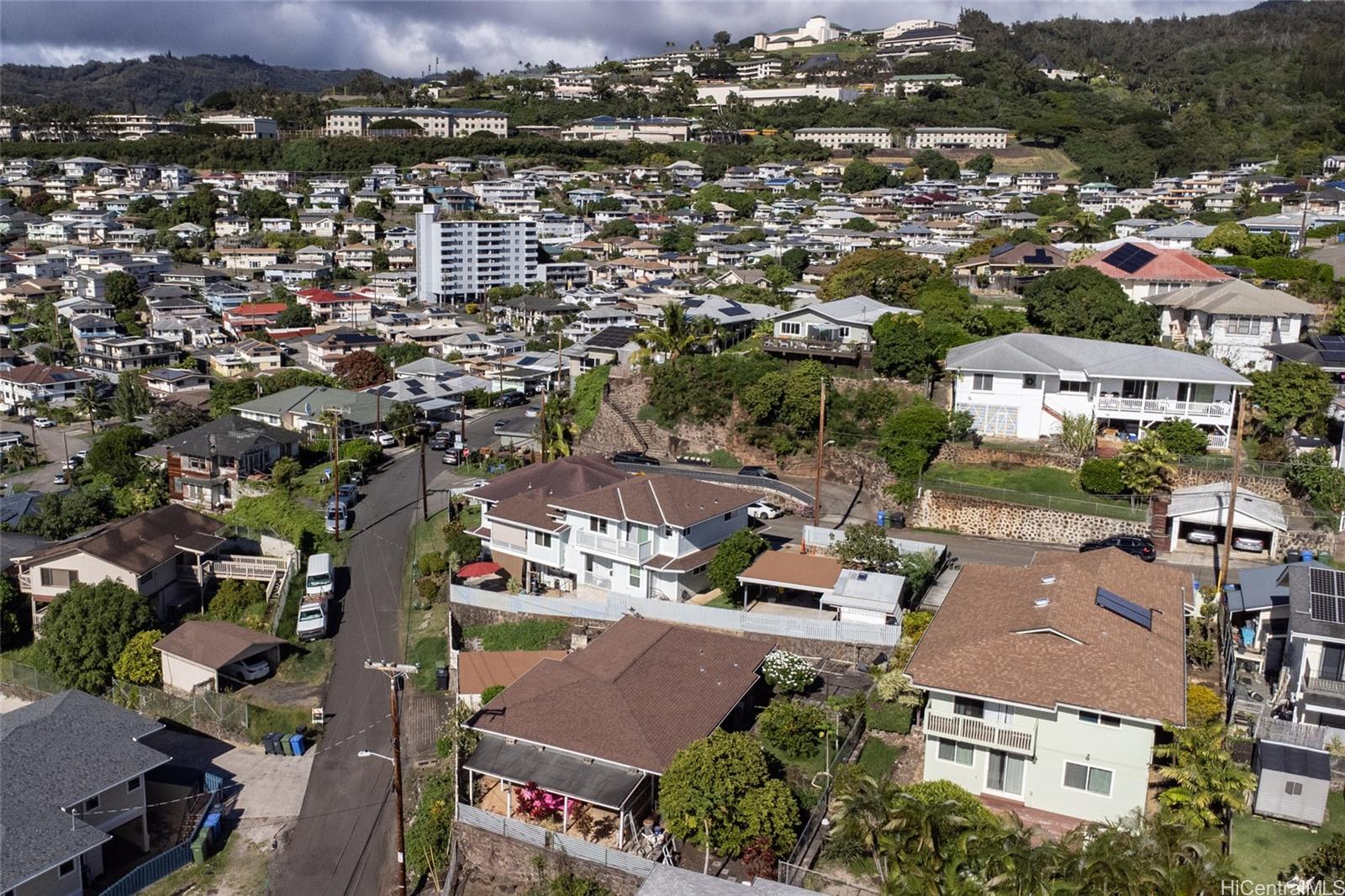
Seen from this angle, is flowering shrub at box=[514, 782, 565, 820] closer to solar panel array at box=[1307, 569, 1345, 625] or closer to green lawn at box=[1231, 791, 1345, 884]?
green lawn at box=[1231, 791, 1345, 884]

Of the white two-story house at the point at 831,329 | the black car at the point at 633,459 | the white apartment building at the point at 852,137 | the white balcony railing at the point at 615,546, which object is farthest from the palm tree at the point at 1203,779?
the white apartment building at the point at 852,137

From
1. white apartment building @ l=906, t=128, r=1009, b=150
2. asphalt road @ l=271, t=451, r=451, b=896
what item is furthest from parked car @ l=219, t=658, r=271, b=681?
white apartment building @ l=906, t=128, r=1009, b=150

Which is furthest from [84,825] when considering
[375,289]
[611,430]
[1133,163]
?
[1133,163]

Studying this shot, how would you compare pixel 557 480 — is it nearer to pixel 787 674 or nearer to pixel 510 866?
pixel 787 674

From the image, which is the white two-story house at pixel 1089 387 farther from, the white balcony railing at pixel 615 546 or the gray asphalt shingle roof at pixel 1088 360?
the white balcony railing at pixel 615 546

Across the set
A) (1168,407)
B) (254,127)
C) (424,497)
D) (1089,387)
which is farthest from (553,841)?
(254,127)

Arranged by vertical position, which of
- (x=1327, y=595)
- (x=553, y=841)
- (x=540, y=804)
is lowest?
(x=553, y=841)
